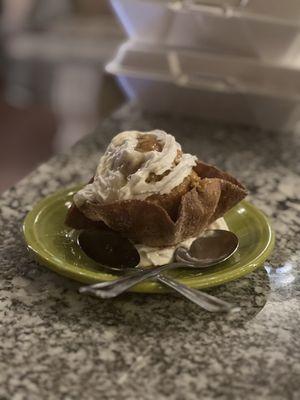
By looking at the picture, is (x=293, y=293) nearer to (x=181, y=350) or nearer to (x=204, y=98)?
(x=181, y=350)

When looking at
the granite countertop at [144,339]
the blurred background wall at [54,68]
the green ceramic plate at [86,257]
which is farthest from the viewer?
the blurred background wall at [54,68]

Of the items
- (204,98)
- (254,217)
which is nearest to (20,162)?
(204,98)

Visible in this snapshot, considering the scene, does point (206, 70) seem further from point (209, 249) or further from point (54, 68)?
point (54, 68)

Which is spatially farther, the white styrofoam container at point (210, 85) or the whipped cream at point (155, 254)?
the white styrofoam container at point (210, 85)

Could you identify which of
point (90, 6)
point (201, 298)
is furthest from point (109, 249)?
point (90, 6)

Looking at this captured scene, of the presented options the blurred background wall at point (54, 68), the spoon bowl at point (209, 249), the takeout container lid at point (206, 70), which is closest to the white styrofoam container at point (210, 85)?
the takeout container lid at point (206, 70)

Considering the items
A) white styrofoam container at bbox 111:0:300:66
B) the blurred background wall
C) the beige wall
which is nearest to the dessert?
white styrofoam container at bbox 111:0:300:66

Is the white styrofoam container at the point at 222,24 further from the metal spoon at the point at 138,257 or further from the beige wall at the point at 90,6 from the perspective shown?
the beige wall at the point at 90,6
